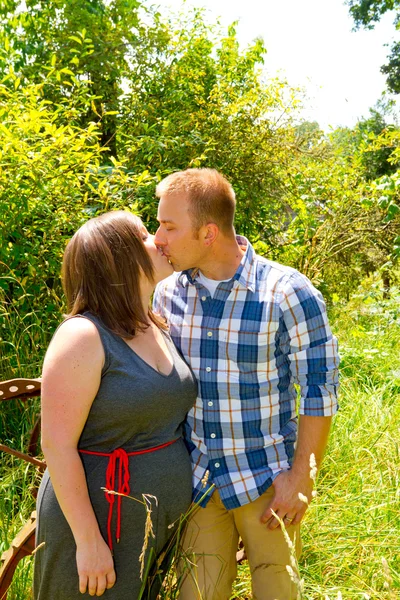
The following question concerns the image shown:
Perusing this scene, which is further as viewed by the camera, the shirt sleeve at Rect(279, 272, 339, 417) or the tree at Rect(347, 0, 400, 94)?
the tree at Rect(347, 0, 400, 94)

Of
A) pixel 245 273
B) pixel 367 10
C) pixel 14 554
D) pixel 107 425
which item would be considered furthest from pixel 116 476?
pixel 367 10

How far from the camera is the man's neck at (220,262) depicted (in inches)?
93.5

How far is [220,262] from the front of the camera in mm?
2387

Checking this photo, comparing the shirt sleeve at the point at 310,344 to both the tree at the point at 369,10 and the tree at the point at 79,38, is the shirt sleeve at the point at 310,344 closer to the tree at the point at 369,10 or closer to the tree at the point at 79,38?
the tree at the point at 79,38

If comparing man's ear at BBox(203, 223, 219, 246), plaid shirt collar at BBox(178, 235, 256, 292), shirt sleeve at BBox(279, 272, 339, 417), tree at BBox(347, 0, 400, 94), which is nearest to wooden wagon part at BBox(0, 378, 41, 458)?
plaid shirt collar at BBox(178, 235, 256, 292)

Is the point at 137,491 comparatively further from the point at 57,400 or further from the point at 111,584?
the point at 57,400

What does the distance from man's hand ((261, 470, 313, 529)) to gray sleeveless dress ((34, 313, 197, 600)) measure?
0.39 metres

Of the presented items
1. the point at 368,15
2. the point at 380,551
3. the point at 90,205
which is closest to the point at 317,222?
the point at 90,205

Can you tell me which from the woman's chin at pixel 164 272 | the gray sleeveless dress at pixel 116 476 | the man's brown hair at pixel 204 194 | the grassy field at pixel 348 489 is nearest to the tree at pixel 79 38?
the grassy field at pixel 348 489

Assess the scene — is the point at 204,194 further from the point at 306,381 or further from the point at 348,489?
the point at 348,489

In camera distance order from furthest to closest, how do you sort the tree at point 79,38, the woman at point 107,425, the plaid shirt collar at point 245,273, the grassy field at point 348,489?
the tree at point 79,38 < the grassy field at point 348,489 < the plaid shirt collar at point 245,273 < the woman at point 107,425

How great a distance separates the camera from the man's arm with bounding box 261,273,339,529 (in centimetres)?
222

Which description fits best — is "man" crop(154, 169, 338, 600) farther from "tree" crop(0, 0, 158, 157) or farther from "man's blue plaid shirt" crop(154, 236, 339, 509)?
"tree" crop(0, 0, 158, 157)

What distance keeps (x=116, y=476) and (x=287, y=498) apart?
654 millimetres
